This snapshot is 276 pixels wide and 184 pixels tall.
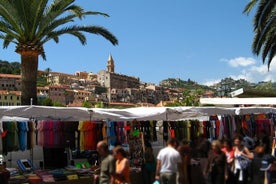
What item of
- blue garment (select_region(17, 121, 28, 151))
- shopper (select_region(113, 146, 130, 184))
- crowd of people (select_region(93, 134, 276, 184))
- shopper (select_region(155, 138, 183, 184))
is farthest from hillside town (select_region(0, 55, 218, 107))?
shopper (select_region(113, 146, 130, 184))

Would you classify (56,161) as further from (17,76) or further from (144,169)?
(17,76)

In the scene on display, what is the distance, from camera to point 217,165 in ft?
28.0

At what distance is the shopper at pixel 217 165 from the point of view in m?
8.49

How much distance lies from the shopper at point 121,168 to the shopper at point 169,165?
44.3 inches

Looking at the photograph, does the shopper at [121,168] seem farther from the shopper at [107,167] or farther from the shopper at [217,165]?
the shopper at [217,165]

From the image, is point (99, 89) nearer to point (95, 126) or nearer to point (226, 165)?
point (95, 126)

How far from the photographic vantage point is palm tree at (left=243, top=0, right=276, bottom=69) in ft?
52.4

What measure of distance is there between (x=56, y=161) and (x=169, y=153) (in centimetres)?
493

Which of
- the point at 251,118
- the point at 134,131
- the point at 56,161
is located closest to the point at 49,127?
the point at 56,161

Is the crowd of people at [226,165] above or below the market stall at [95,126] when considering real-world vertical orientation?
below

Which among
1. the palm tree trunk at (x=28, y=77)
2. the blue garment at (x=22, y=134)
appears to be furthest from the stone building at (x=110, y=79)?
the blue garment at (x=22, y=134)

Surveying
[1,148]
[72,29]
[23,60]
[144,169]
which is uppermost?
[72,29]

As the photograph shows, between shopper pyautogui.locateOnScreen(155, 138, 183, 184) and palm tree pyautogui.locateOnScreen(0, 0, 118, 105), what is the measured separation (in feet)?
30.0

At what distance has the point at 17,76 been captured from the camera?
14788cm
